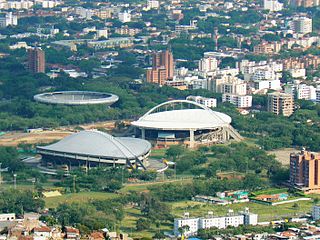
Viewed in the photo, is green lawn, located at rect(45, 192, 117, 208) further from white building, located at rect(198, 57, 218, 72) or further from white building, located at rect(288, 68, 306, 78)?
white building, located at rect(198, 57, 218, 72)

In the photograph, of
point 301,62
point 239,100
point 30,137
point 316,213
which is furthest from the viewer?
point 301,62

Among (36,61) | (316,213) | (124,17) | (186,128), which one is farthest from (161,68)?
(316,213)

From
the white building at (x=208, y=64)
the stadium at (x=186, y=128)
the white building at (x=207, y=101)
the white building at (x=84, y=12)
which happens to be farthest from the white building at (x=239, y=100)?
the white building at (x=84, y=12)

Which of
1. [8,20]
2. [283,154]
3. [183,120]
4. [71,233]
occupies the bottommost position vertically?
[283,154]

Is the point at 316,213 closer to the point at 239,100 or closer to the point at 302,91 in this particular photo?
the point at 239,100

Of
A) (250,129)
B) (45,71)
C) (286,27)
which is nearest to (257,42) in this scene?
(286,27)

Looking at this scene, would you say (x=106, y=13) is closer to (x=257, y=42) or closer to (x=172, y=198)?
(x=257, y=42)

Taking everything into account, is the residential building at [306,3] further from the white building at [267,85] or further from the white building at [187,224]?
the white building at [187,224]
